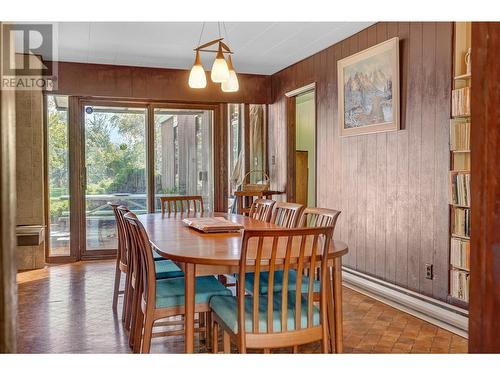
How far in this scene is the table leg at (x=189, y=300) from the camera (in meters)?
2.22

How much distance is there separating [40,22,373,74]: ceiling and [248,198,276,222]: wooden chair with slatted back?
1671 millimetres

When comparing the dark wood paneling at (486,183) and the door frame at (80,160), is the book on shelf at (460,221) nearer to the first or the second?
the dark wood paneling at (486,183)

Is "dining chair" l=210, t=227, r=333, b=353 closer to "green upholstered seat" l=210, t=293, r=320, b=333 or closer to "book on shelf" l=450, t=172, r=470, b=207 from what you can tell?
"green upholstered seat" l=210, t=293, r=320, b=333

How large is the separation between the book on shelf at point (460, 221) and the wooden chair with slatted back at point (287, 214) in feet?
3.72

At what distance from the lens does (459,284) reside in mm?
3375

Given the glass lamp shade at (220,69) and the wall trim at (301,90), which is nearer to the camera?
the glass lamp shade at (220,69)

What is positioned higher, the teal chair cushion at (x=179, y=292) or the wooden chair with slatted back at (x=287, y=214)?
the wooden chair with slatted back at (x=287, y=214)

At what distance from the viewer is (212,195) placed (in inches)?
263

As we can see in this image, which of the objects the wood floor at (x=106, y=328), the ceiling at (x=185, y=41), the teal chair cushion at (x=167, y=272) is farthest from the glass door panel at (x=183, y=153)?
the teal chair cushion at (x=167, y=272)

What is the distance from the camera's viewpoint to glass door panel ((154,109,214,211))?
6453 millimetres

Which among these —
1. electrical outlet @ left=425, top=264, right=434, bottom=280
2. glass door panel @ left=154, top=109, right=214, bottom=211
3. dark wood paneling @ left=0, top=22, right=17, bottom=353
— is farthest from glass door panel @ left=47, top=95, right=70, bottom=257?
dark wood paneling @ left=0, top=22, right=17, bottom=353
